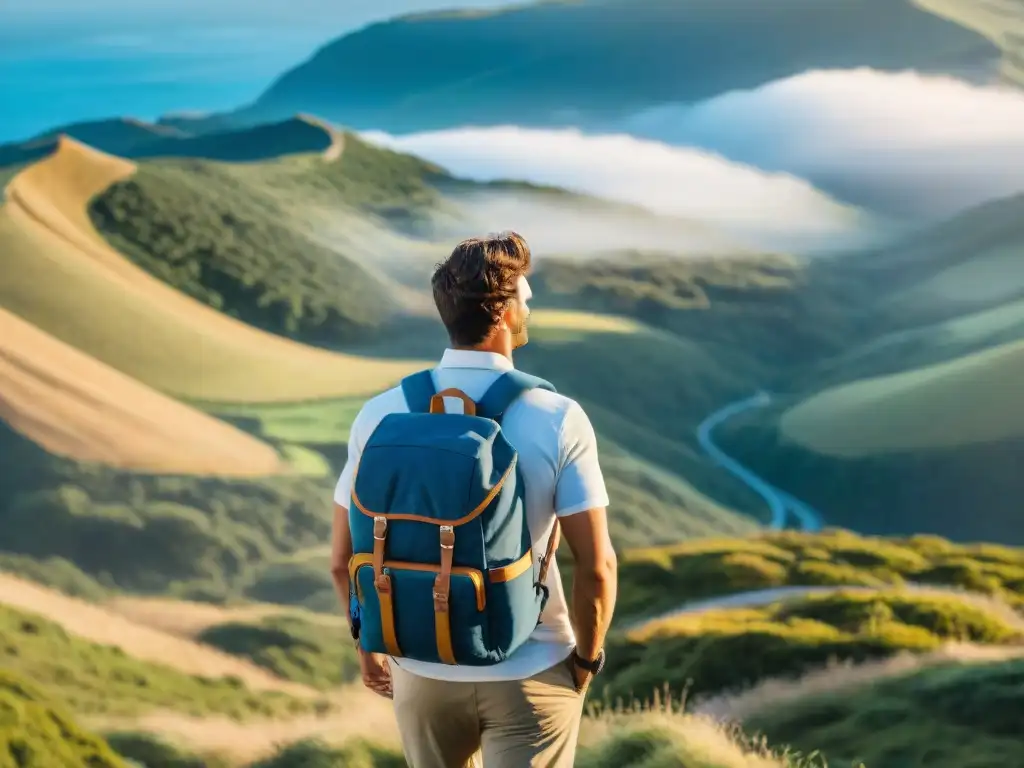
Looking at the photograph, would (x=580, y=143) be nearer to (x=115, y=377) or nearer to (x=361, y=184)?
(x=361, y=184)

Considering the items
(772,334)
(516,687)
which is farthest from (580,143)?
(516,687)

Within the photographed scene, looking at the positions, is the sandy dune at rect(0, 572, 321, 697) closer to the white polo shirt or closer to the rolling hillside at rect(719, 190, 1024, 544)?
the white polo shirt

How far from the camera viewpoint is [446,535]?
8.28 feet

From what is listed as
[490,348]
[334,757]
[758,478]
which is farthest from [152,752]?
[758,478]

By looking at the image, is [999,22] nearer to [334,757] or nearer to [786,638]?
[786,638]

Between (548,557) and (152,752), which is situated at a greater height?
(548,557)

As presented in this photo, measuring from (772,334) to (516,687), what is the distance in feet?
55.5

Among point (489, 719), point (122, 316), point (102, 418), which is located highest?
point (489, 719)

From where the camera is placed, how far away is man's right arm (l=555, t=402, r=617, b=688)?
2.62 m

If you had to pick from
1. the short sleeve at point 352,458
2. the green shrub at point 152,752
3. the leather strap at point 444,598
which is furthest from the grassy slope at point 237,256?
the leather strap at point 444,598

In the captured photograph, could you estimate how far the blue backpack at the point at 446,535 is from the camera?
2.52m

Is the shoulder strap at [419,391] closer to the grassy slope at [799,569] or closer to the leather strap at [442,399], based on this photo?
the leather strap at [442,399]

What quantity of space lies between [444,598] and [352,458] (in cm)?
49

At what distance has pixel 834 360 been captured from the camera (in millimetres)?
18453
